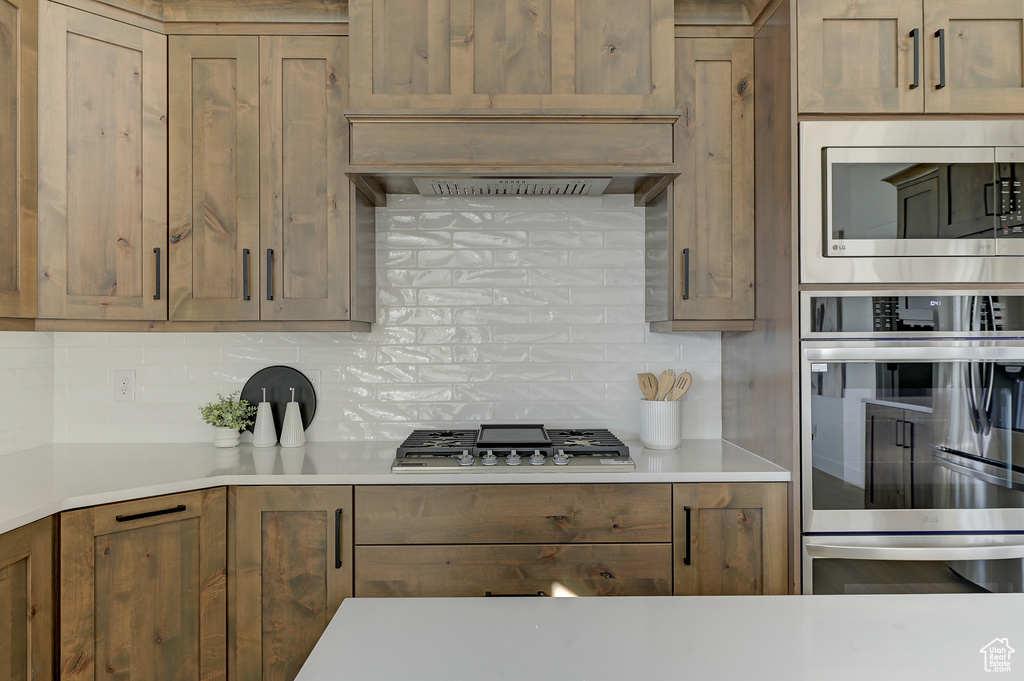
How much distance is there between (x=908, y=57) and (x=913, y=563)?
1.64 metres

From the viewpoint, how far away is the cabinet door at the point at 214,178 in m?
2.13

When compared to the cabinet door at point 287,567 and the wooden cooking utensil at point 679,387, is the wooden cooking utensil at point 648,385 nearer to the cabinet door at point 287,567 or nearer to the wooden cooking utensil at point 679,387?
the wooden cooking utensil at point 679,387

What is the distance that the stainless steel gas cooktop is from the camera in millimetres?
1940

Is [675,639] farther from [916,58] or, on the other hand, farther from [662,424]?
[916,58]

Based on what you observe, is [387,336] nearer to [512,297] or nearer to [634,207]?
[512,297]

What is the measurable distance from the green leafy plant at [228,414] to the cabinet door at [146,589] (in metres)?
0.52

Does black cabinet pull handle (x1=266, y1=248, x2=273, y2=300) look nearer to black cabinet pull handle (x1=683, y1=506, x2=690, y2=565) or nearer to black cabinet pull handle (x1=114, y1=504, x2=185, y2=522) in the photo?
black cabinet pull handle (x1=114, y1=504, x2=185, y2=522)

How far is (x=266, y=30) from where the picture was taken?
2.13 meters

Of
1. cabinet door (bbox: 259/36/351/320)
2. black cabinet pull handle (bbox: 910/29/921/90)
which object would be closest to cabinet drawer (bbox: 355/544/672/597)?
cabinet door (bbox: 259/36/351/320)

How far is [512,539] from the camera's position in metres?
1.92

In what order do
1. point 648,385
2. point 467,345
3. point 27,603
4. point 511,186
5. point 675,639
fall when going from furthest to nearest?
point 467,345, point 648,385, point 511,186, point 27,603, point 675,639

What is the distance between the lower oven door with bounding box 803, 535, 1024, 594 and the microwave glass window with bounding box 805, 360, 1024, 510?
0.11 metres

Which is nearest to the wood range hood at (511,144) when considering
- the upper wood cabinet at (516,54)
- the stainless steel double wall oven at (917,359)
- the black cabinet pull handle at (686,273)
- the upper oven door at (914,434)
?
the upper wood cabinet at (516,54)

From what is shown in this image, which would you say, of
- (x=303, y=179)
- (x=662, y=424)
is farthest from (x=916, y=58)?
(x=303, y=179)
